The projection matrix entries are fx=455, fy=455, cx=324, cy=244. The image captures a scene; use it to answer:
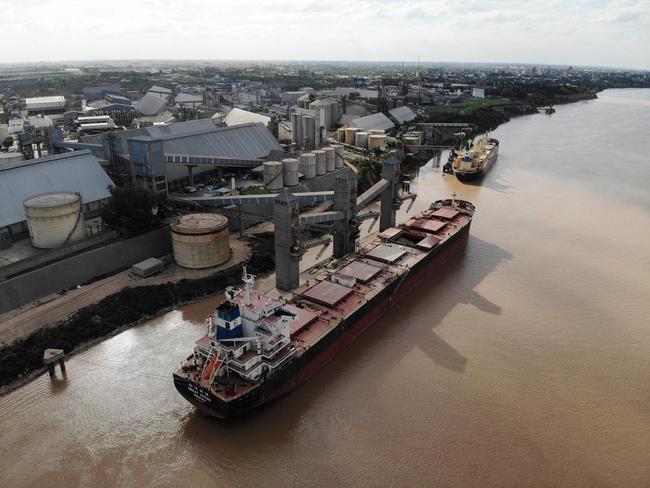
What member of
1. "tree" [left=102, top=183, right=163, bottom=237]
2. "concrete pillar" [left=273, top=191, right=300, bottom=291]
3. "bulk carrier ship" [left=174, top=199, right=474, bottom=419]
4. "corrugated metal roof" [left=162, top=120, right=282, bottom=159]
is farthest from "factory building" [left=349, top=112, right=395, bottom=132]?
"concrete pillar" [left=273, top=191, right=300, bottom=291]

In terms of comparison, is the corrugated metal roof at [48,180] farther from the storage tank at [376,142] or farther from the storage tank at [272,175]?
the storage tank at [376,142]

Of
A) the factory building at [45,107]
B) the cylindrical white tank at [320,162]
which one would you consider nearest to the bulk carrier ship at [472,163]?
the cylindrical white tank at [320,162]

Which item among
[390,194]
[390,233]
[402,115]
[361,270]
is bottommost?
[390,233]

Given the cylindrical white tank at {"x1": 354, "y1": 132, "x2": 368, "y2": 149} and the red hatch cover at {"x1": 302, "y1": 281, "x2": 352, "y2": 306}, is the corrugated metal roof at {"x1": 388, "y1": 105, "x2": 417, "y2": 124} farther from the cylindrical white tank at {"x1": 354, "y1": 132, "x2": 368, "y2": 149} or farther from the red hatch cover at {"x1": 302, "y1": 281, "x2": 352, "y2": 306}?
the red hatch cover at {"x1": 302, "y1": 281, "x2": 352, "y2": 306}

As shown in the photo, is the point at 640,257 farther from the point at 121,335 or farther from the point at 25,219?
the point at 25,219

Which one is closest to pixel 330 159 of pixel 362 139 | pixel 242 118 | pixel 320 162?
pixel 320 162

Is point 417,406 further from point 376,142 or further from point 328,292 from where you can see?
point 376,142
